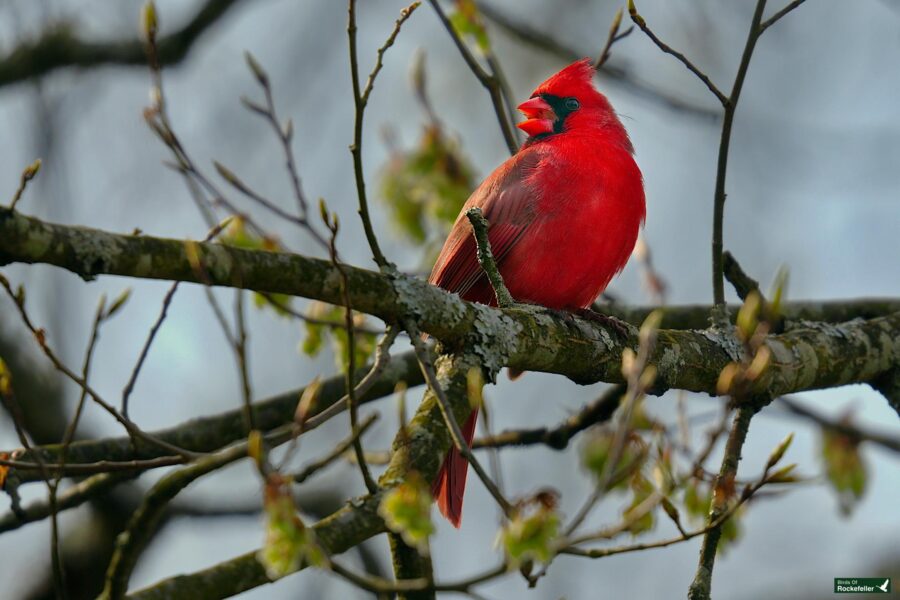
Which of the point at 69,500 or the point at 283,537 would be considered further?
the point at 69,500

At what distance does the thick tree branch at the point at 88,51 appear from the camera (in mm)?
5324

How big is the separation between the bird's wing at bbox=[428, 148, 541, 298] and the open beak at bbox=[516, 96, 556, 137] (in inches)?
16.8

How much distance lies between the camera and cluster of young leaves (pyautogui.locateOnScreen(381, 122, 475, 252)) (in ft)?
15.4

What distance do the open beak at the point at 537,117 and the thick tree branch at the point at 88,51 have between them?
1.96 m

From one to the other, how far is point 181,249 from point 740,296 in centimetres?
227

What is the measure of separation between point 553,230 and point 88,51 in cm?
299

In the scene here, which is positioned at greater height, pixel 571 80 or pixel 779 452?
pixel 571 80

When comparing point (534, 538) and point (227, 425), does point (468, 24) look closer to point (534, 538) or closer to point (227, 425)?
point (227, 425)

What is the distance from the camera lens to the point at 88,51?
5.44 metres

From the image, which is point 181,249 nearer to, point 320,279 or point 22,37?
point 320,279

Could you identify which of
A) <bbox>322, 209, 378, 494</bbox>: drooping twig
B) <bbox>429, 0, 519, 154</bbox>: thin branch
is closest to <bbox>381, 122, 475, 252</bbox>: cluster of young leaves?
<bbox>429, 0, 519, 154</bbox>: thin branch
